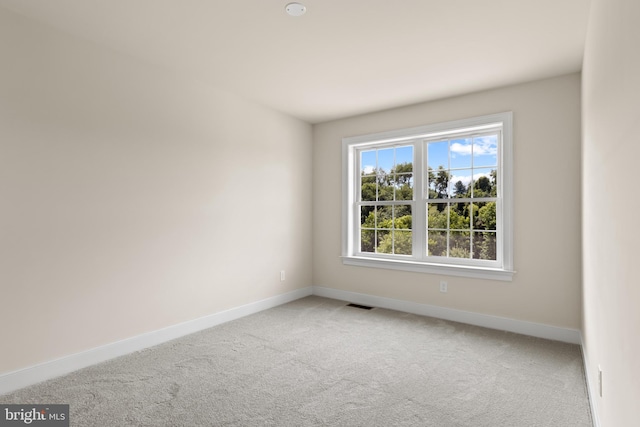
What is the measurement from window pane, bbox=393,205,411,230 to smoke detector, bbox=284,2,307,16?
9.01 ft

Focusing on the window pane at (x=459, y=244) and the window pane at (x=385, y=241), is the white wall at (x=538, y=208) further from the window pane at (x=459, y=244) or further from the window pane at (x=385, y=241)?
the window pane at (x=385, y=241)

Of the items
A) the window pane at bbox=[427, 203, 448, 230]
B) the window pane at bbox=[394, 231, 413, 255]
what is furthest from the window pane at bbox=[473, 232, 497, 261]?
the window pane at bbox=[394, 231, 413, 255]

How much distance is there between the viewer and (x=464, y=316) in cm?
386

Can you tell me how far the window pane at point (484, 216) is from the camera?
3846 mm

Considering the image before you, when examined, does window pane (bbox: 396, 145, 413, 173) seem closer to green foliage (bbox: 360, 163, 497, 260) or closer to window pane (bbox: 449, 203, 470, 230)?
green foliage (bbox: 360, 163, 497, 260)

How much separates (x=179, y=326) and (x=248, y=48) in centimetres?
265

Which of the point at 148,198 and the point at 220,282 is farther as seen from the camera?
the point at 220,282

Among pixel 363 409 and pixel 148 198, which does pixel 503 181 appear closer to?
pixel 363 409

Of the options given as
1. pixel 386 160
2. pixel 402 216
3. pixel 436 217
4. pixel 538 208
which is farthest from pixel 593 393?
pixel 386 160

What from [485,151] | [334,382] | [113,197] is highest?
[485,151]

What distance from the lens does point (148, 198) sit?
3174 millimetres

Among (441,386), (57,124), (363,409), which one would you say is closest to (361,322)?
(441,386)

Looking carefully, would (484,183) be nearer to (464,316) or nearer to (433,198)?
(433,198)

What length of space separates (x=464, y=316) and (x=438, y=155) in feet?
6.21
